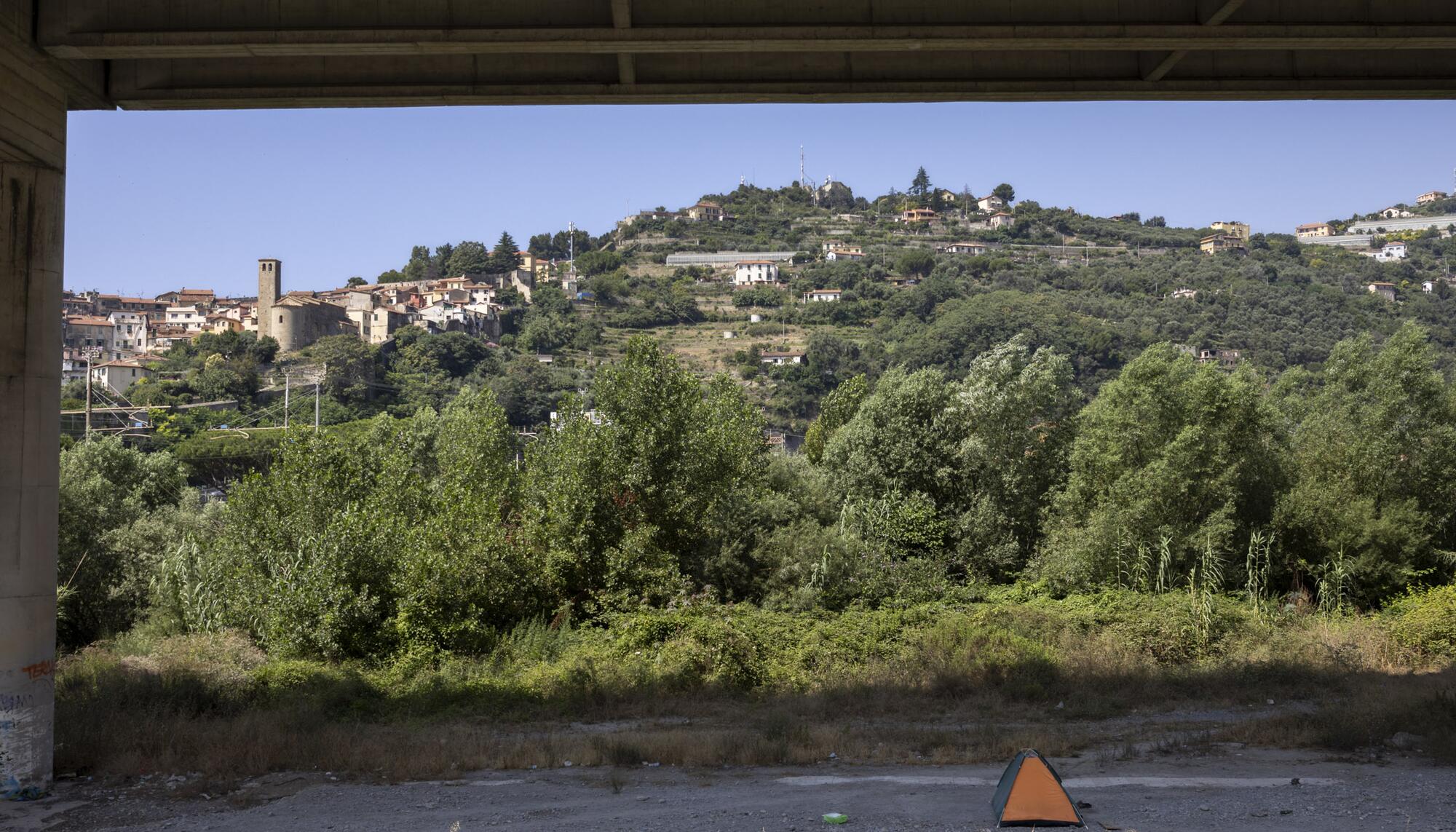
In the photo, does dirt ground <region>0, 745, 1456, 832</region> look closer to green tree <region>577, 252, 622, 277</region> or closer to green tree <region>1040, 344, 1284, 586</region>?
green tree <region>1040, 344, 1284, 586</region>

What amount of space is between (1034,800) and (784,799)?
8.12 feet

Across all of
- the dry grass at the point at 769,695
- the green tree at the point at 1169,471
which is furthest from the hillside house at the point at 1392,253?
the dry grass at the point at 769,695

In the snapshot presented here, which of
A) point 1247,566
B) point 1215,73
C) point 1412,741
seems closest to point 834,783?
point 1412,741

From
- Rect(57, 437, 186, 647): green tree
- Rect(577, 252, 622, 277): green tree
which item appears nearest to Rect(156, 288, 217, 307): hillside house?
Rect(577, 252, 622, 277): green tree

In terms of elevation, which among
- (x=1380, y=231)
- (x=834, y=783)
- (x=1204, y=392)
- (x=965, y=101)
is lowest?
(x=834, y=783)

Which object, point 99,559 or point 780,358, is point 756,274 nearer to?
point 780,358

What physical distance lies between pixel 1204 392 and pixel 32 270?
72.9 feet

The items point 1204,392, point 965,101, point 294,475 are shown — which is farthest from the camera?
point 1204,392

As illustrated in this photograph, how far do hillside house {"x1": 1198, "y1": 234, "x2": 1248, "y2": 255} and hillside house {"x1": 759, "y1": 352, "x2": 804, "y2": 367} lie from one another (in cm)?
8359

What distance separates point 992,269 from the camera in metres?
166

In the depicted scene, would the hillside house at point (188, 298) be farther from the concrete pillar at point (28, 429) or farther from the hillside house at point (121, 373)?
the concrete pillar at point (28, 429)

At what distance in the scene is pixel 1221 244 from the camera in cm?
17738

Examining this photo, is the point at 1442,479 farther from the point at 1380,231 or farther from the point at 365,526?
the point at 1380,231

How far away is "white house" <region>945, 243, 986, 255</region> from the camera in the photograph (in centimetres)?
18962
